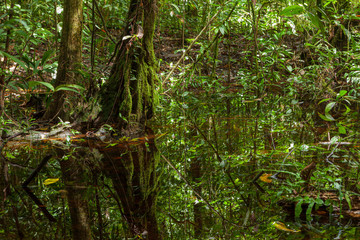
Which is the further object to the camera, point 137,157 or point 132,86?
point 132,86

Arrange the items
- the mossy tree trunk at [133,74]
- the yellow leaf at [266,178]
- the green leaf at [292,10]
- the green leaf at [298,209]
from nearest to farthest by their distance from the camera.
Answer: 1. the green leaf at [292,10]
2. the green leaf at [298,209]
3. the yellow leaf at [266,178]
4. the mossy tree trunk at [133,74]

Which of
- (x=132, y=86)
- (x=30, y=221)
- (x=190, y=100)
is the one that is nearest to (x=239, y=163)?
(x=30, y=221)

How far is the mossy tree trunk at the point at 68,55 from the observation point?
3352 mm

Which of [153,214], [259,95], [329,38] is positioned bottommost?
[153,214]

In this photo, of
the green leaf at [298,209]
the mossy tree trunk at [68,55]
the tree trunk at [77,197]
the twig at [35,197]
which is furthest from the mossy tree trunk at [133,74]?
the green leaf at [298,209]

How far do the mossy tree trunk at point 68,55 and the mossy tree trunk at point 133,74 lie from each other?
0.32 meters

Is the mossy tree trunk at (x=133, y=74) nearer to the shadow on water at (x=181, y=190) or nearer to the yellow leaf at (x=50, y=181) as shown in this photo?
the shadow on water at (x=181, y=190)

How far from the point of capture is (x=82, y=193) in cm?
183

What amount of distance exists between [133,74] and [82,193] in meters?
1.73

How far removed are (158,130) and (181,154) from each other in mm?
990

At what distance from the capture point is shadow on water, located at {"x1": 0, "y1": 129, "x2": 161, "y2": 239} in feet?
4.69

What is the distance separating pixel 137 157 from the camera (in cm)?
251

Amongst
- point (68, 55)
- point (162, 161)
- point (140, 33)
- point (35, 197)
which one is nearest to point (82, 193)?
point (35, 197)

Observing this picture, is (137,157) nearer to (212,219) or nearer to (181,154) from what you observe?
(181,154)
